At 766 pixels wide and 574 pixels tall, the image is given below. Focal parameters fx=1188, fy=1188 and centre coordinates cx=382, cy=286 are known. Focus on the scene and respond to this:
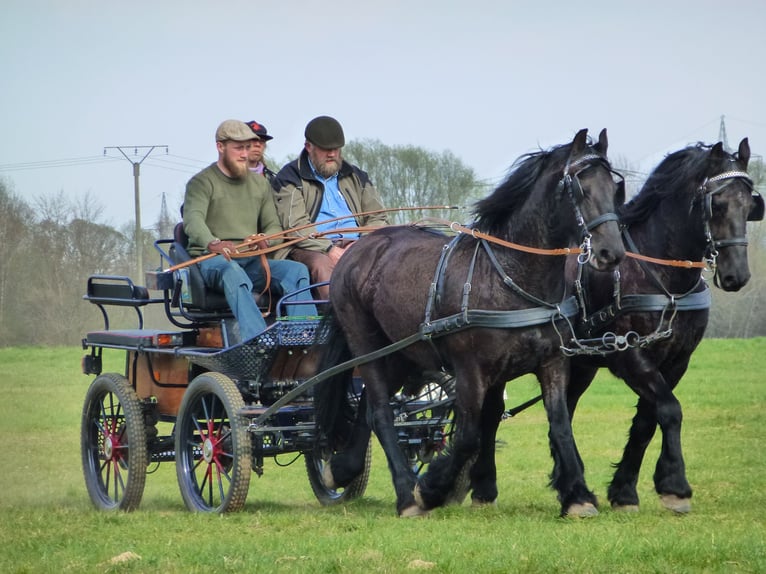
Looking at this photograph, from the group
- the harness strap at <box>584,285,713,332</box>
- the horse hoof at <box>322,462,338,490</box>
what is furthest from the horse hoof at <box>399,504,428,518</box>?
the harness strap at <box>584,285,713,332</box>

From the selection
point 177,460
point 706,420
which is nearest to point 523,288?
point 177,460

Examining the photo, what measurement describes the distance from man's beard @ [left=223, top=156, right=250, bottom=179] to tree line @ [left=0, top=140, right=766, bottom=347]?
836 centimetres

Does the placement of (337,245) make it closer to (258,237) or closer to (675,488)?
(258,237)

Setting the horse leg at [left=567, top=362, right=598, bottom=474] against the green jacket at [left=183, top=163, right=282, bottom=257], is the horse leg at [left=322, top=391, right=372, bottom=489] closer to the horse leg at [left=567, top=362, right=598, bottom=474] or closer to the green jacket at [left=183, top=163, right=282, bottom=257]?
the horse leg at [left=567, top=362, right=598, bottom=474]

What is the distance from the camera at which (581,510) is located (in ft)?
20.2

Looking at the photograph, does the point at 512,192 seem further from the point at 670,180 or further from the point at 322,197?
the point at 322,197

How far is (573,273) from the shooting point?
682 centimetres

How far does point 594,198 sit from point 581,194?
0.22 ft

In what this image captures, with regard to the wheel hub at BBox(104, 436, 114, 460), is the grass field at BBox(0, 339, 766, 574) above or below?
below

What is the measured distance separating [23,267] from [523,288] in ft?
51.3

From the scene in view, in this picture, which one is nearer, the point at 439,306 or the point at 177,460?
the point at 439,306

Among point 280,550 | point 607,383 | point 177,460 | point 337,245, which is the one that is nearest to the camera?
point 280,550

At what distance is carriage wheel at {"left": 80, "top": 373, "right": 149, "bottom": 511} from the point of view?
7.87 m

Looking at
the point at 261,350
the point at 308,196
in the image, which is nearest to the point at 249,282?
the point at 261,350
